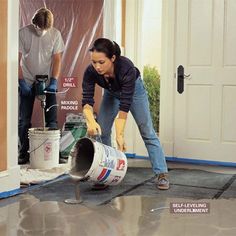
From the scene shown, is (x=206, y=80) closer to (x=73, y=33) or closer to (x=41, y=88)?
(x=73, y=33)

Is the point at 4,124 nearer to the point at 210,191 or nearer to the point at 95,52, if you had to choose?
the point at 95,52

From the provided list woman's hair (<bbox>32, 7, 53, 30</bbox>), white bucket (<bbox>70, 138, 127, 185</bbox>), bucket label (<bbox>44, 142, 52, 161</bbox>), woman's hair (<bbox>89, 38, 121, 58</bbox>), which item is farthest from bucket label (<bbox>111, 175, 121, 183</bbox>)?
woman's hair (<bbox>32, 7, 53, 30</bbox>)

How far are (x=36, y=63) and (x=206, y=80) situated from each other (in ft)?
5.26

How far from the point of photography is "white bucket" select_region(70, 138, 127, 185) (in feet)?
9.07

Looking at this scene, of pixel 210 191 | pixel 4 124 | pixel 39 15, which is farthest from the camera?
pixel 39 15

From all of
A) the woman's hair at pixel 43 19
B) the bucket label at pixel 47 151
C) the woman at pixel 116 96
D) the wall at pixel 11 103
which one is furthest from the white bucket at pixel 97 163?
the woman's hair at pixel 43 19

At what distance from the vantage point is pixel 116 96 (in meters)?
3.31

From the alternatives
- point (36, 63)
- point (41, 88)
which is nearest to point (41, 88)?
point (41, 88)

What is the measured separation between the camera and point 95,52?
297cm

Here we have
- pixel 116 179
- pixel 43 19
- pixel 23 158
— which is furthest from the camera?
pixel 23 158

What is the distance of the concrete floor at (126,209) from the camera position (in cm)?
251

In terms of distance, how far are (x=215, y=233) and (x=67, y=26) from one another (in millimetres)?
2748

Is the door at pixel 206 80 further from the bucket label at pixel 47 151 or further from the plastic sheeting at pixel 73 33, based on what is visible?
the bucket label at pixel 47 151

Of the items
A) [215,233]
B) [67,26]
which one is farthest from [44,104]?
[215,233]
